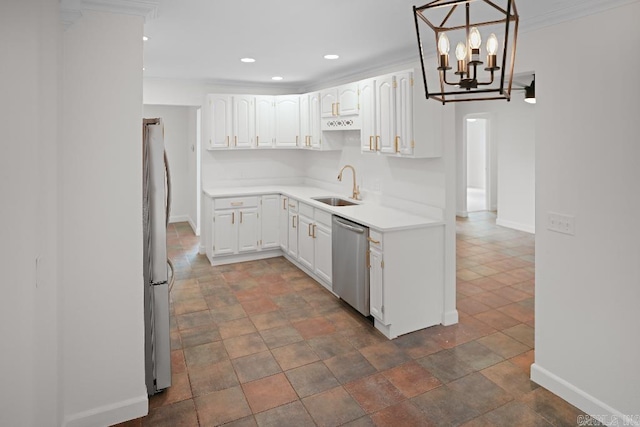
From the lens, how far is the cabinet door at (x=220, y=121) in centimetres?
558

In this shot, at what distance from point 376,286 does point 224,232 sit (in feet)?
8.53

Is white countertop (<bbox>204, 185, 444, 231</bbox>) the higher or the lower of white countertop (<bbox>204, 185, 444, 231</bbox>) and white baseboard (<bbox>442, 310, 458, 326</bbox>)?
the higher

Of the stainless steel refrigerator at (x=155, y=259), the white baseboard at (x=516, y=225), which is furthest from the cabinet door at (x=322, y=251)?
the white baseboard at (x=516, y=225)

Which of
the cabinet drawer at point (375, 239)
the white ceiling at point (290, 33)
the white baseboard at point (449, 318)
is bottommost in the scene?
the white baseboard at point (449, 318)

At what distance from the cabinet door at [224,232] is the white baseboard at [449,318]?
290cm

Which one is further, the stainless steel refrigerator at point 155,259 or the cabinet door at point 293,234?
the cabinet door at point 293,234

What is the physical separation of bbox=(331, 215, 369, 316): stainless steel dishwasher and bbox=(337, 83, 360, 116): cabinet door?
3.91 ft

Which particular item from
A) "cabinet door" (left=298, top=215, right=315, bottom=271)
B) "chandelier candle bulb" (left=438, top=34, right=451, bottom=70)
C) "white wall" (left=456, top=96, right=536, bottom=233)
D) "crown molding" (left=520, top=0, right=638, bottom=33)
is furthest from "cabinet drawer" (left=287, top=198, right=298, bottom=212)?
"white wall" (left=456, top=96, right=536, bottom=233)

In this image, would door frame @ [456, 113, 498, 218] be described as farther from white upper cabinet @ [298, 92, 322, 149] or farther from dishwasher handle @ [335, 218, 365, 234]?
dishwasher handle @ [335, 218, 365, 234]

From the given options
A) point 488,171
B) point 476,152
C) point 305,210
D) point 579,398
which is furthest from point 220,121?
point 476,152

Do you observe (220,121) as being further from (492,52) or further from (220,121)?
(492,52)

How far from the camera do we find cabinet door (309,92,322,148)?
17.5 ft

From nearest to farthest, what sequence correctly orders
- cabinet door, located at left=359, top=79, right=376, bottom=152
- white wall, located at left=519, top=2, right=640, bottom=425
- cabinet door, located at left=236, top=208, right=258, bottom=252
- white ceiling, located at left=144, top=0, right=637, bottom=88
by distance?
Answer: white wall, located at left=519, top=2, right=640, bottom=425
white ceiling, located at left=144, top=0, right=637, bottom=88
cabinet door, located at left=359, top=79, right=376, bottom=152
cabinet door, located at left=236, top=208, right=258, bottom=252

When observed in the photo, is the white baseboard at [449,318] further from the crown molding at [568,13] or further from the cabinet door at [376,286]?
the crown molding at [568,13]
